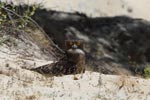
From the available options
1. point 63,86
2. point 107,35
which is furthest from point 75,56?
point 107,35

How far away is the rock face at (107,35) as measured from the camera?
970cm

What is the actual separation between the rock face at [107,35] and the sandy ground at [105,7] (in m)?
0.10

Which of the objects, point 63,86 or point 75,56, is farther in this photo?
point 75,56

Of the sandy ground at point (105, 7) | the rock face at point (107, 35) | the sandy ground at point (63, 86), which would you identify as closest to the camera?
the sandy ground at point (63, 86)

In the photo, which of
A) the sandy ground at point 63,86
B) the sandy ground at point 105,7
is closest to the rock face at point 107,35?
the sandy ground at point 105,7

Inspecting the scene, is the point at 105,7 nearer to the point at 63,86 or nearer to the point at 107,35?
the point at 107,35

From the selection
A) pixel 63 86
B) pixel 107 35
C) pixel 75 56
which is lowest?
pixel 107 35

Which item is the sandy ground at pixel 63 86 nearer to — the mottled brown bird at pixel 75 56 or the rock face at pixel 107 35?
the mottled brown bird at pixel 75 56

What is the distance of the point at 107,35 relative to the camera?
1024 centimetres

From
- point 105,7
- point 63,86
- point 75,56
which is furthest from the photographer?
point 105,7

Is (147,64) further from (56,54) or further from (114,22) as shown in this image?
(56,54)

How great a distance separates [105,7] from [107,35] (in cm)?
57

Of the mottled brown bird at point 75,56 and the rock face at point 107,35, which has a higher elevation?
the mottled brown bird at point 75,56

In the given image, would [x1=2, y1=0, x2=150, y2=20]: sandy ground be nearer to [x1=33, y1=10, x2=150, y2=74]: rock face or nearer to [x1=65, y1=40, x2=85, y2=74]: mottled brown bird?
[x1=33, y1=10, x2=150, y2=74]: rock face
